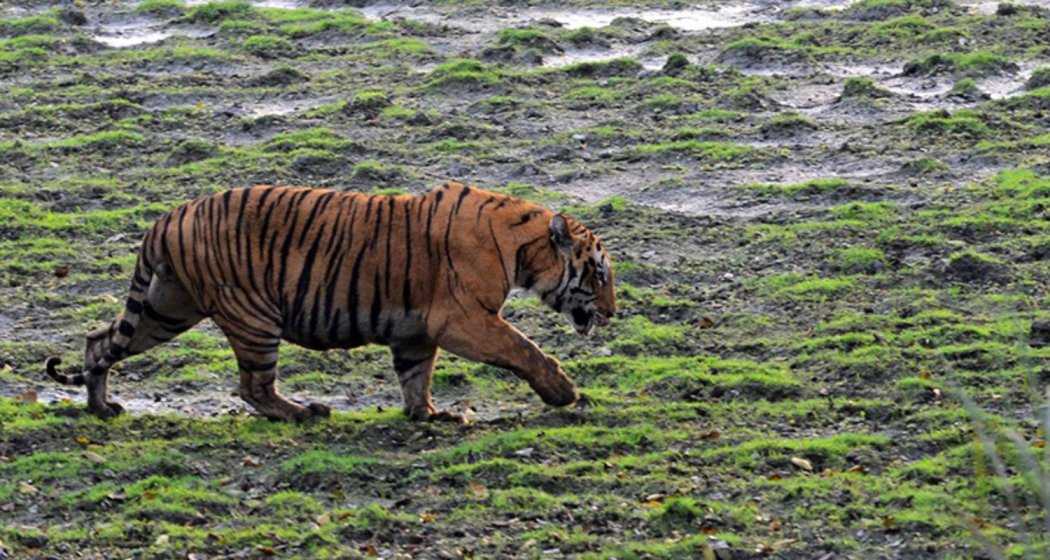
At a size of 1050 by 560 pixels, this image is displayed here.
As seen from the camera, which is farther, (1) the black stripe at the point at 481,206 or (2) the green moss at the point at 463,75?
(2) the green moss at the point at 463,75

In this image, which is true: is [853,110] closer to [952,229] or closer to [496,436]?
[952,229]

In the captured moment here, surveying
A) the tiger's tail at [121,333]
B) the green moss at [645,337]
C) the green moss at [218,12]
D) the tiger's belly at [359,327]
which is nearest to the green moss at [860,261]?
the green moss at [645,337]

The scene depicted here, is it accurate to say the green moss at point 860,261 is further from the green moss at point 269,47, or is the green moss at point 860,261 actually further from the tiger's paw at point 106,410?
the green moss at point 269,47

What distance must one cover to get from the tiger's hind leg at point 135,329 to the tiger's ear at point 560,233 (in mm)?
1639

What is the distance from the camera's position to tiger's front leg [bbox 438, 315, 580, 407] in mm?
9508

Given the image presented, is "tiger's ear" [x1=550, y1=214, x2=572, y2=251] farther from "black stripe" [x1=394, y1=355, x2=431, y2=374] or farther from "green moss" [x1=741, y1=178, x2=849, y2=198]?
"green moss" [x1=741, y1=178, x2=849, y2=198]

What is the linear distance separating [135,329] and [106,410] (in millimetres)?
383

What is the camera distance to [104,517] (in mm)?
8484

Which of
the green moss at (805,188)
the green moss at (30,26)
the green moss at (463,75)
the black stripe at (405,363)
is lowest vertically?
the green moss at (30,26)

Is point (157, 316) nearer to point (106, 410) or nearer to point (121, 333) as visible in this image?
point (121, 333)

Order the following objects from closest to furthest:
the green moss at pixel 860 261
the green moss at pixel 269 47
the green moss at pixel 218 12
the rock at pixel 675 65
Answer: the green moss at pixel 860 261 → the rock at pixel 675 65 → the green moss at pixel 269 47 → the green moss at pixel 218 12

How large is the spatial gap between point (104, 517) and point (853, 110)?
7.82 meters

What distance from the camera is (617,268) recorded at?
39.0 ft

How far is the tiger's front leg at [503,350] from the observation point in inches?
374
